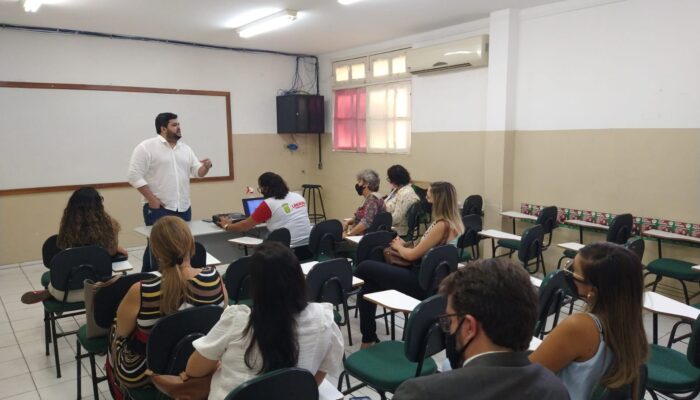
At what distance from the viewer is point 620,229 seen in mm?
4281

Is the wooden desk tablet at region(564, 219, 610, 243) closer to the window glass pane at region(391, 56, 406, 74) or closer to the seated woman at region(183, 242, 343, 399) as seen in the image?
the window glass pane at region(391, 56, 406, 74)

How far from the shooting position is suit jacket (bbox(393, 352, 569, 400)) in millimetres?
1018

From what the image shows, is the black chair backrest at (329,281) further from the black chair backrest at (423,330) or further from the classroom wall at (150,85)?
the classroom wall at (150,85)

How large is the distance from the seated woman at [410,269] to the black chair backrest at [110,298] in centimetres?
154

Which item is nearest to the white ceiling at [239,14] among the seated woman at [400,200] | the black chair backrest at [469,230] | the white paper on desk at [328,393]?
the seated woman at [400,200]

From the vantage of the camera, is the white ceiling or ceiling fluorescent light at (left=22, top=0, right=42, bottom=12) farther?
the white ceiling

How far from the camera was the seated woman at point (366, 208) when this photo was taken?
15.2 ft

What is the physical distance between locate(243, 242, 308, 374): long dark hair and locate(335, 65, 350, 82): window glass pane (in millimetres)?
6433

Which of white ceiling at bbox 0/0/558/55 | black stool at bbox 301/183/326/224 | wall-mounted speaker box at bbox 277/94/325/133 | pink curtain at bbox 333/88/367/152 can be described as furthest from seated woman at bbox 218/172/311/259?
black stool at bbox 301/183/326/224

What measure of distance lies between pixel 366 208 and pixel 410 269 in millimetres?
1314

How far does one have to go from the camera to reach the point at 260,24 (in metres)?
5.64

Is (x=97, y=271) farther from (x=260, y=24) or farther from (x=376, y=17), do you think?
(x=376, y=17)

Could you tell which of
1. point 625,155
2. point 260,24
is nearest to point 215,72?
point 260,24

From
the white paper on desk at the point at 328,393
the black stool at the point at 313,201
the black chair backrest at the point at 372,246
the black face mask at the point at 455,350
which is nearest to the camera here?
the black face mask at the point at 455,350
